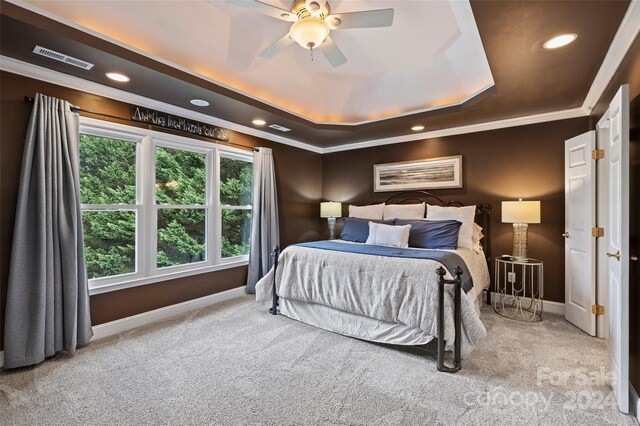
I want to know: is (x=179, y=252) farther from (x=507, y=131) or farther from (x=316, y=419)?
(x=507, y=131)

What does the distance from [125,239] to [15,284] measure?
994 millimetres

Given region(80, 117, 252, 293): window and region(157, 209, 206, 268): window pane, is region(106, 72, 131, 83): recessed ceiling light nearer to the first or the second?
region(80, 117, 252, 293): window

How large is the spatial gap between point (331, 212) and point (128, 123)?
3.24 metres

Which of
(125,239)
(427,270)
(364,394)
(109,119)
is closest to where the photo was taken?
(364,394)

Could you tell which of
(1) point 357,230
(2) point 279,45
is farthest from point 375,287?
(2) point 279,45

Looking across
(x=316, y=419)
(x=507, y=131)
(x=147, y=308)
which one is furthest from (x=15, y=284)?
(x=507, y=131)

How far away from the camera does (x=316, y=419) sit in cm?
183

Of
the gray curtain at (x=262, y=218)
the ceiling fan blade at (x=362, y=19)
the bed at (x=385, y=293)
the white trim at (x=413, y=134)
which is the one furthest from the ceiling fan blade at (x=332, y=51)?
the gray curtain at (x=262, y=218)

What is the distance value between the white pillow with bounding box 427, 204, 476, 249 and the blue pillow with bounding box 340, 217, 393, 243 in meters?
0.62

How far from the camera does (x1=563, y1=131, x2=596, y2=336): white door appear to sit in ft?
9.90

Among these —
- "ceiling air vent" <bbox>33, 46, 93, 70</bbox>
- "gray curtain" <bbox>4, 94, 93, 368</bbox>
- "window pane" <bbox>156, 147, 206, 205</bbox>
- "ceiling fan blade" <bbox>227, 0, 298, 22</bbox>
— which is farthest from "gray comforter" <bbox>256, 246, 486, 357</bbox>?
"ceiling air vent" <bbox>33, 46, 93, 70</bbox>

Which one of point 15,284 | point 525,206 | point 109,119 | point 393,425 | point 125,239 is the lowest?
point 393,425

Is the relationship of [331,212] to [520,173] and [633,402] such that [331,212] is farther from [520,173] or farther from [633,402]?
[633,402]

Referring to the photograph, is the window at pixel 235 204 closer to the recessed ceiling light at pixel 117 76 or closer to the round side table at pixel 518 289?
the recessed ceiling light at pixel 117 76
